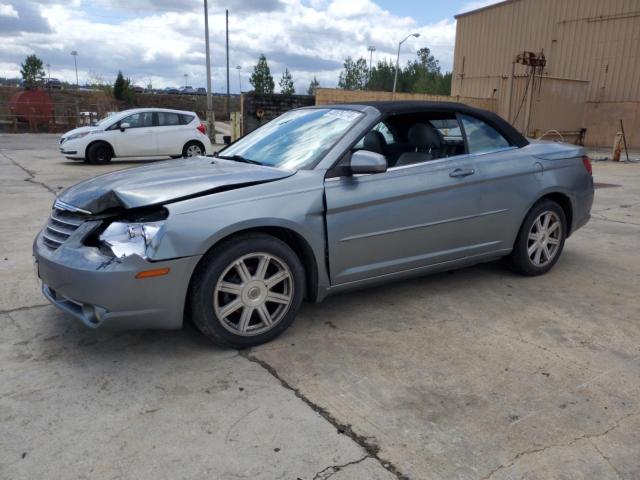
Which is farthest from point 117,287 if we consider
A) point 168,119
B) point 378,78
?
point 378,78

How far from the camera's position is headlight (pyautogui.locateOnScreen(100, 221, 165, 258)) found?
2.94 m

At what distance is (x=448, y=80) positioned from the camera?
8731cm

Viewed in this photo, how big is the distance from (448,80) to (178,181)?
90521 mm

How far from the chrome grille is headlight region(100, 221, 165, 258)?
1.03ft

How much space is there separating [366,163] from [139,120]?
12.5 meters

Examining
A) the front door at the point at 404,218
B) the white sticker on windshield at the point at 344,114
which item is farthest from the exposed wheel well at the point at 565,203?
the white sticker on windshield at the point at 344,114

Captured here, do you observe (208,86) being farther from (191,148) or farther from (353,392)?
(353,392)

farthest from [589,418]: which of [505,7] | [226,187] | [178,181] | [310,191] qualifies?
[505,7]

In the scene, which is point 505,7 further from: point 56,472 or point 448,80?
point 448,80

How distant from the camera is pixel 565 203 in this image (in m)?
4.94

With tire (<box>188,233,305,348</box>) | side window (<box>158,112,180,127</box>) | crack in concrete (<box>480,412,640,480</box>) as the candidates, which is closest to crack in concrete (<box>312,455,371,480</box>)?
crack in concrete (<box>480,412,640,480</box>)

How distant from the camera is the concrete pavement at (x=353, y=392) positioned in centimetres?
233

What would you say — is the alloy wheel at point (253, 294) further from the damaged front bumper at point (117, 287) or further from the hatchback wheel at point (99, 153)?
the hatchback wheel at point (99, 153)

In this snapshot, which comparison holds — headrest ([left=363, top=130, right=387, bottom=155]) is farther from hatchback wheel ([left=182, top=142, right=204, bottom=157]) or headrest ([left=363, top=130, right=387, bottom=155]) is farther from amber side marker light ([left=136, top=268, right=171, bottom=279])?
hatchback wheel ([left=182, top=142, right=204, bottom=157])
